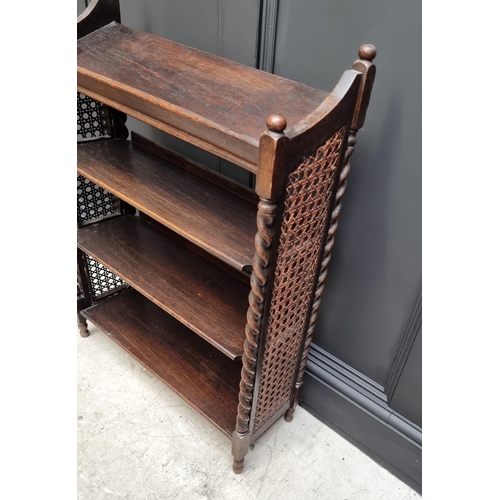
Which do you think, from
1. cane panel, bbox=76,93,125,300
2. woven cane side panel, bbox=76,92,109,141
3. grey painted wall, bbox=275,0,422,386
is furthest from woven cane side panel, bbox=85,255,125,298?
grey painted wall, bbox=275,0,422,386

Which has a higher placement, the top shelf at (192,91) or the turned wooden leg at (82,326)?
the top shelf at (192,91)

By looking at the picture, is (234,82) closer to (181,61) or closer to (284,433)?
(181,61)

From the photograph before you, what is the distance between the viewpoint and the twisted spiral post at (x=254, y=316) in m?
0.88

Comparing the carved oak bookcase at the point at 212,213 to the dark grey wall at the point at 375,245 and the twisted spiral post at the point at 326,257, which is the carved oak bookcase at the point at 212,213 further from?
the dark grey wall at the point at 375,245

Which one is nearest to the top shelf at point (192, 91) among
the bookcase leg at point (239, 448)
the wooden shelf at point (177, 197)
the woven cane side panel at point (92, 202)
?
the wooden shelf at point (177, 197)

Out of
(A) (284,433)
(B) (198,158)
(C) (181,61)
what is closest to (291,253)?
(C) (181,61)

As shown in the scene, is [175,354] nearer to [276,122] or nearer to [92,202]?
[92,202]

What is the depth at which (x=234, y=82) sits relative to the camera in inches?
42.1

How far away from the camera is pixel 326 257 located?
3.81 ft

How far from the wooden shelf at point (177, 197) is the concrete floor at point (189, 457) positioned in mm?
699

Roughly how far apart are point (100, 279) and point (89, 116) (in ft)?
2.00

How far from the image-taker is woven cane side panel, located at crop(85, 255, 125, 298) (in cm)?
175

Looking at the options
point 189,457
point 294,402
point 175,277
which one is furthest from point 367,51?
point 189,457

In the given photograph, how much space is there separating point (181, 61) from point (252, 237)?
1.57 feet
